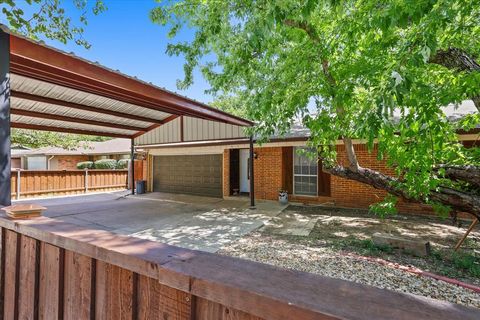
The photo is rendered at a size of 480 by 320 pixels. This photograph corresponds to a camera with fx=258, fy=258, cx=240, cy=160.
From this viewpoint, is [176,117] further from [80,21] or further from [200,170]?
[80,21]

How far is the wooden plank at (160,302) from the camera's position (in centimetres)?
98

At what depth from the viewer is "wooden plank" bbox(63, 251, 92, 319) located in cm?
132

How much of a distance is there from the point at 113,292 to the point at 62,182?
16.4m

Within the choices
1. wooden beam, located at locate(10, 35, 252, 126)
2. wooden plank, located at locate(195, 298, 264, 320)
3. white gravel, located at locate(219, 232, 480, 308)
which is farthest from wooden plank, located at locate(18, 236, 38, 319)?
white gravel, located at locate(219, 232, 480, 308)

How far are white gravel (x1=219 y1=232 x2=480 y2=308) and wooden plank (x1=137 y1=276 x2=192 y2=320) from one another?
11.5 ft

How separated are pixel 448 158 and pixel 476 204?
917 millimetres

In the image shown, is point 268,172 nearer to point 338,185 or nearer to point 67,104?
point 338,185

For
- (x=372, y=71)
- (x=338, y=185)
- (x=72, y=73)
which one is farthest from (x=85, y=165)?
(x=372, y=71)

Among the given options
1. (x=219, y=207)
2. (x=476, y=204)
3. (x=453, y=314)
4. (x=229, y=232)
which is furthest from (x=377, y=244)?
(x=219, y=207)

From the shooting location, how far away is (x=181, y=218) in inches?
329

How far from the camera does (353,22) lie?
4.61 metres

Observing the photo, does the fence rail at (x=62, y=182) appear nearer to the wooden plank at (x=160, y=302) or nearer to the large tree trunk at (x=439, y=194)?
the large tree trunk at (x=439, y=194)

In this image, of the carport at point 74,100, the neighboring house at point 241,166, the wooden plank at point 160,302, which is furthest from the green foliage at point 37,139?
the wooden plank at point 160,302

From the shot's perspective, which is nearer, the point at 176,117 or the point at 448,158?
the point at 448,158
